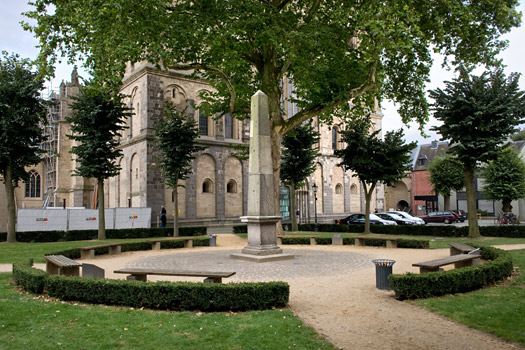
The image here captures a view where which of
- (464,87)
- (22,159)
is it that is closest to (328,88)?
(464,87)

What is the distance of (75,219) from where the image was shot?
90.4ft

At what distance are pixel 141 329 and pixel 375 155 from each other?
76.9 ft

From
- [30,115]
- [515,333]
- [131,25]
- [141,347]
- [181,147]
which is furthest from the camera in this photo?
[181,147]

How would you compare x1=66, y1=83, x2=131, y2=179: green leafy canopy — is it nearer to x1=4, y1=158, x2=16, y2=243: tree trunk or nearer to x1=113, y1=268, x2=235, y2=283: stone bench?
x1=4, y1=158, x2=16, y2=243: tree trunk

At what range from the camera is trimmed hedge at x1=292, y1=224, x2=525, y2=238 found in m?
23.0

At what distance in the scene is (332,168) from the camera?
45469mm

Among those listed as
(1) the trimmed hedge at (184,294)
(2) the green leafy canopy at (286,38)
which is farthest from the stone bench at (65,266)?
(2) the green leafy canopy at (286,38)

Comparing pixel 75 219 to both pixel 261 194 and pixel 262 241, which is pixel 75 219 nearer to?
pixel 262 241

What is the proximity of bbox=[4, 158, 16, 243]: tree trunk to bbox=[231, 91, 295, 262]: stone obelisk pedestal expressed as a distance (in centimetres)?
1546

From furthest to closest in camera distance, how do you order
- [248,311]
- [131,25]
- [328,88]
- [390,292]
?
1. [328,88]
2. [131,25]
3. [390,292]
4. [248,311]

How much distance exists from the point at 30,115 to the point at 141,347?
22.1 m

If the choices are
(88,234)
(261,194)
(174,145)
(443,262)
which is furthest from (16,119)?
(443,262)

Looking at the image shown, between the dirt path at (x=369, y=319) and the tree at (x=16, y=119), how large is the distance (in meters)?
19.5

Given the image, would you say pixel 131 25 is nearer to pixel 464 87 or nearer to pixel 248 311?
pixel 248 311
